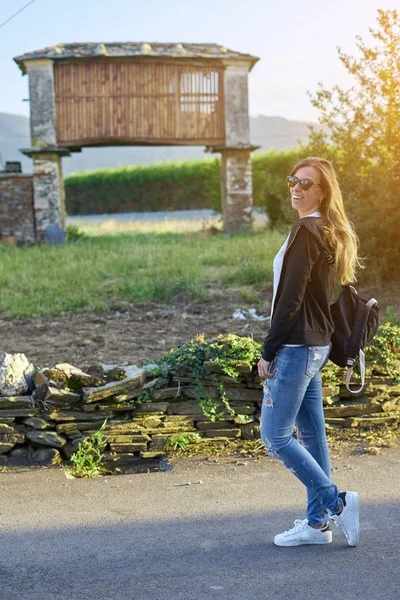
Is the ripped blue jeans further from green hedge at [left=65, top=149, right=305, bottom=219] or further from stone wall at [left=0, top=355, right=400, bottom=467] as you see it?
green hedge at [left=65, top=149, right=305, bottom=219]

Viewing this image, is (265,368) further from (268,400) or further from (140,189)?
(140,189)

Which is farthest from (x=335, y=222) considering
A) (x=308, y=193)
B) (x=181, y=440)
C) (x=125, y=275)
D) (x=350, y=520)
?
(x=125, y=275)

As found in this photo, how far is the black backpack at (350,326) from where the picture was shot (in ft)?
12.9

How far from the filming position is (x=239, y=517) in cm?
439

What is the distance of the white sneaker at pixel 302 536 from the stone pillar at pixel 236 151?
1919cm

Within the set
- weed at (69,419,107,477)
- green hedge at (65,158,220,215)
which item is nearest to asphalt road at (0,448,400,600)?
weed at (69,419,107,477)

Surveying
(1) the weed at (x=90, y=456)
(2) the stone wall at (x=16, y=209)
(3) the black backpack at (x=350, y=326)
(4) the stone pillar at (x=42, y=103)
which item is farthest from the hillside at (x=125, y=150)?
(3) the black backpack at (x=350, y=326)

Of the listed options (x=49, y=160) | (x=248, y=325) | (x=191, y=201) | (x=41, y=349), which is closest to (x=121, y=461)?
(x=41, y=349)

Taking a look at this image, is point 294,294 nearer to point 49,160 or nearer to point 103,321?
point 103,321

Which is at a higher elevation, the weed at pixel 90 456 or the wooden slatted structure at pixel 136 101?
the wooden slatted structure at pixel 136 101

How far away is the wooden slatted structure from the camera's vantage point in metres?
21.4

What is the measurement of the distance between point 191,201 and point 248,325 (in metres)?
31.4

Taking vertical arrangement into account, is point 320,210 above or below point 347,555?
above

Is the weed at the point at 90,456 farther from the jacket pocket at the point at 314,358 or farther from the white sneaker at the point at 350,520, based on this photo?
the jacket pocket at the point at 314,358
